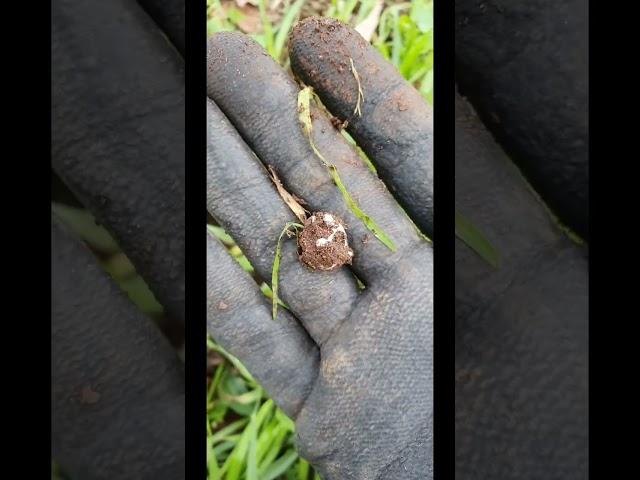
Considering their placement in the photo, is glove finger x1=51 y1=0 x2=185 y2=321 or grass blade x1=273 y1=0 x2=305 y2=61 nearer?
glove finger x1=51 y1=0 x2=185 y2=321

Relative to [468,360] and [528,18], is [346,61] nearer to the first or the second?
[528,18]

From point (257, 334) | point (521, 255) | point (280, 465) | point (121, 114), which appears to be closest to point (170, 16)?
point (121, 114)

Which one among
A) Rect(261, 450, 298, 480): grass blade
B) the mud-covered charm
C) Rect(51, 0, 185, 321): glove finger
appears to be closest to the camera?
Rect(51, 0, 185, 321): glove finger

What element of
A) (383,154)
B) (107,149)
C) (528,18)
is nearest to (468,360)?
(383,154)

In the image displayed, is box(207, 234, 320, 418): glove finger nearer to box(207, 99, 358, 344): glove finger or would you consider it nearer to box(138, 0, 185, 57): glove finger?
box(207, 99, 358, 344): glove finger

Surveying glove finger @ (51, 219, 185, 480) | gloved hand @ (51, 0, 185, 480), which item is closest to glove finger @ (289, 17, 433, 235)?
gloved hand @ (51, 0, 185, 480)

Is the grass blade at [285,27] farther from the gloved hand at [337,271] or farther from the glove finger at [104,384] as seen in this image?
the glove finger at [104,384]

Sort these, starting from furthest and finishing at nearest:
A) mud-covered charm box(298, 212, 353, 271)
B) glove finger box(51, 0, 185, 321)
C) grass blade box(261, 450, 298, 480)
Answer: grass blade box(261, 450, 298, 480), mud-covered charm box(298, 212, 353, 271), glove finger box(51, 0, 185, 321)

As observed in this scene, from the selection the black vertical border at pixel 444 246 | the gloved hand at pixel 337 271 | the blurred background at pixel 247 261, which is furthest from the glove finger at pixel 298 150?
the blurred background at pixel 247 261
